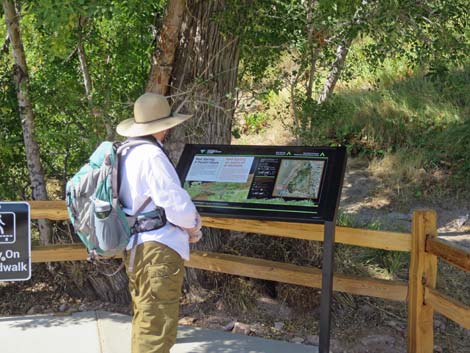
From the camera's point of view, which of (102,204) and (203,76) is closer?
(102,204)

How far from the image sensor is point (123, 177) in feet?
12.4

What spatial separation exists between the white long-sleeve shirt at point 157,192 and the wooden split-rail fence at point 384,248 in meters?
1.34

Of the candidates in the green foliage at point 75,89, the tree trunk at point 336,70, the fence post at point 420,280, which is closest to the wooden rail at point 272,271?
the fence post at point 420,280

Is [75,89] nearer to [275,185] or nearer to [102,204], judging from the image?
[275,185]

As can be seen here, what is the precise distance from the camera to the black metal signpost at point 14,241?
497cm

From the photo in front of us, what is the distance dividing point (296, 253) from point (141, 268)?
2.53 meters

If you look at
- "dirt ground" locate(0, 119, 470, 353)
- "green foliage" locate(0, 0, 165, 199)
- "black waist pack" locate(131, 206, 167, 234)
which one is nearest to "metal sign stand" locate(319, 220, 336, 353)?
"dirt ground" locate(0, 119, 470, 353)

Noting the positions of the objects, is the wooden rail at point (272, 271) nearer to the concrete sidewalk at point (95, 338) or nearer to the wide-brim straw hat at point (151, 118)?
the concrete sidewalk at point (95, 338)

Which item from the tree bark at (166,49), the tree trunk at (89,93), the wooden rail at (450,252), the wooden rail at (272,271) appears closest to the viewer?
the wooden rail at (450,252)

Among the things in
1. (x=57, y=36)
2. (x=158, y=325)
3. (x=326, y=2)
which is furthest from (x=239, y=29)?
(x=158, y=325)

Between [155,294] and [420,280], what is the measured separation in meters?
1.88

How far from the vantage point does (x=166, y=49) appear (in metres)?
5.62

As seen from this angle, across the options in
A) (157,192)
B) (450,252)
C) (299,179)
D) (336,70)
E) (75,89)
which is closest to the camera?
(157,192)

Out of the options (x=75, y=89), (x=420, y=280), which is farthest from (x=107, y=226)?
(x=75, y=89)
